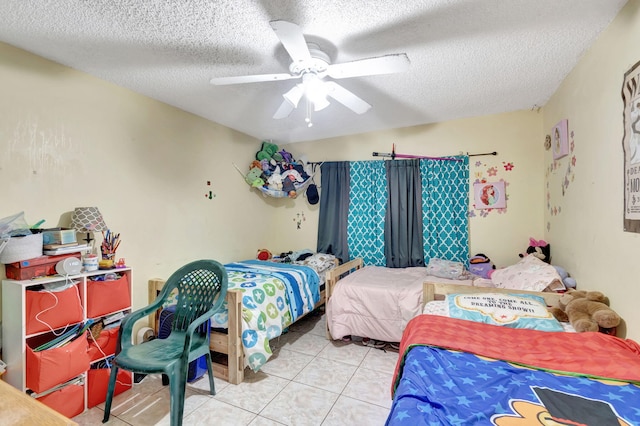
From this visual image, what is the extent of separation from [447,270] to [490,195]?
1.02 metres

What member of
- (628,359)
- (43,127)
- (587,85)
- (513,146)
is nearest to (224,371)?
(43,127)

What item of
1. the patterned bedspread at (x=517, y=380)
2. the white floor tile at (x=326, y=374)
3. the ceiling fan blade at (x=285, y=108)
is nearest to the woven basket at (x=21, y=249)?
the ceiling fan blade at (x=285, y=108)

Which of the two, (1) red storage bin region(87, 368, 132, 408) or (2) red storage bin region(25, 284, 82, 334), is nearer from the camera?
(2) red storage bin region(25, 284, 82, 334)

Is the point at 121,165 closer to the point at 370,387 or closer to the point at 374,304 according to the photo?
the point at 374,304

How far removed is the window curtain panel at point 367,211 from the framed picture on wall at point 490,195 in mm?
1052

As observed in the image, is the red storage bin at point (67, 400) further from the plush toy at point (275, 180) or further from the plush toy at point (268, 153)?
the plush toy at point (268, 153)

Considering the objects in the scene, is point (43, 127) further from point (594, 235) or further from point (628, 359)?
point (594, 235)

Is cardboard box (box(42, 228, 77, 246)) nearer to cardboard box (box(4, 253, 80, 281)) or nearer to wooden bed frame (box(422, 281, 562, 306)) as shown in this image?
cardboard box (box(4, 253, 80, 281))

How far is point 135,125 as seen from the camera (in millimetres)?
2568

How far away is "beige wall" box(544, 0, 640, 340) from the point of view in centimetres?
150

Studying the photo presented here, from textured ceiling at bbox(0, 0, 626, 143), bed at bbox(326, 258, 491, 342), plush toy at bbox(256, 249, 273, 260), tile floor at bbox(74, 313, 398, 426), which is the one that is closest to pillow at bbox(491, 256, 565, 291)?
bed at bbox(326, 258, 491, 342)

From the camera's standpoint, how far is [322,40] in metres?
1.82

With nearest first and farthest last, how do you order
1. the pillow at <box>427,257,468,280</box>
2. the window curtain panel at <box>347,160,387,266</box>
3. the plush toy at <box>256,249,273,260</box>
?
1. the pillow at <box>427,257,468,280</box>
2. the window curtain panel at <box>347,160,387,266</box>
3. the plush toy at <box>256,249,273,260</box>

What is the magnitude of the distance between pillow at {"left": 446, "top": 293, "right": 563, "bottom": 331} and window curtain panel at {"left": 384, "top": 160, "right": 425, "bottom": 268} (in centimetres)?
152
